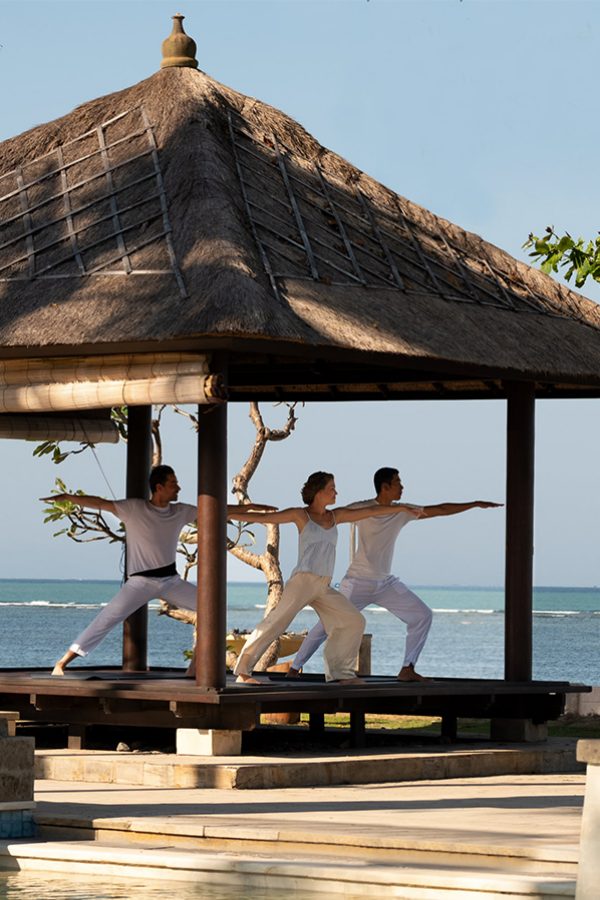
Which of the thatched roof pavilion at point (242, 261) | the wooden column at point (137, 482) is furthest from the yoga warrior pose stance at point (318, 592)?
the wooden column at point (137, 482)

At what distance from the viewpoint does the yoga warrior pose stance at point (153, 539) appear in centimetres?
1275

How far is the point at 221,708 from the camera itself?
11328 mm

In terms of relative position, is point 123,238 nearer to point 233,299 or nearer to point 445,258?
point 233,299

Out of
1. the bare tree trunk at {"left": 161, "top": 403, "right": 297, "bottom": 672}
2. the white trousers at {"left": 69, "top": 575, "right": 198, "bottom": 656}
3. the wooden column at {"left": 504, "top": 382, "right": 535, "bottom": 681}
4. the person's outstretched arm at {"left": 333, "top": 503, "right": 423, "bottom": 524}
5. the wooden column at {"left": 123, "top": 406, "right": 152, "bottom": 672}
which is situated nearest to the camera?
the white trousers at {"left": 69, "top": 575, "right": 198, "bottom": 656}

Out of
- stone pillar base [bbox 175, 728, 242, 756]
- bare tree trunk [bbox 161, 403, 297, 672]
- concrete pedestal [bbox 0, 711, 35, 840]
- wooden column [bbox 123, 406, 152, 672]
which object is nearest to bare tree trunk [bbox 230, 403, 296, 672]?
bare tree trunk [bbox 161, 403, 297, 672]

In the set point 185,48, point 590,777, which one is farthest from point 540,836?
point 185,48

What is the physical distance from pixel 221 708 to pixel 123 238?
3.07 metres

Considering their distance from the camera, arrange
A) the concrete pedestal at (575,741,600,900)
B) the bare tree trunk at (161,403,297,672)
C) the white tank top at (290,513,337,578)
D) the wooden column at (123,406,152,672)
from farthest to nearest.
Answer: the bare tree trunk at (161,403,297,672), the wooden column at (123,406,152,672), the white tank top at (290,513,337,578), the concrete pedestal at (575,741,600,900)

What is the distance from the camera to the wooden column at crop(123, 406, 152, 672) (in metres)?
14.5

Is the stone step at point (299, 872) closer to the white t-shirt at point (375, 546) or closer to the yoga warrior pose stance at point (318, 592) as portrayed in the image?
the yoga warrior pose stance at point (318, 592)

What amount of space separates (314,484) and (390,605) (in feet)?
4.20

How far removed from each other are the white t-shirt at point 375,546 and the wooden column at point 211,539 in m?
1.94

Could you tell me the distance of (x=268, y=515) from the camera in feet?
41.3

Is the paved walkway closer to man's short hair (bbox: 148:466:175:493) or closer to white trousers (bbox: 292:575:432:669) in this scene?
white trousers (bbox: 292:575:432:669)
